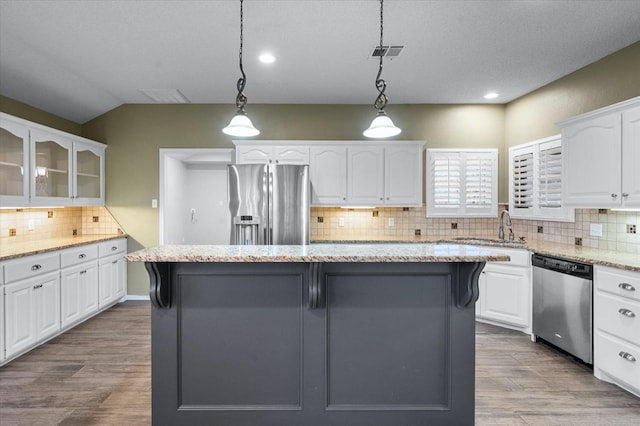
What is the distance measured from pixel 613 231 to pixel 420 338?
244 centimetres

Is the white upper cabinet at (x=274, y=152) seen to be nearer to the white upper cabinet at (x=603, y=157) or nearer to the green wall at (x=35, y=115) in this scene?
the green wall at (x=35, y=115)

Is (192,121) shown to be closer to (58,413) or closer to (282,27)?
(282,27)

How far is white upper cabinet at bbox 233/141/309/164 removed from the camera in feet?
14.2

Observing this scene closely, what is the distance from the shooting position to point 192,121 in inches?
185

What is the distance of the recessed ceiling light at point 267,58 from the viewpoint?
3.21 metres

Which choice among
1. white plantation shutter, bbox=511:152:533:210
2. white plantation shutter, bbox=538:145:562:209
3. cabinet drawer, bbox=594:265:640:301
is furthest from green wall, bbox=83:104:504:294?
cabinet drawer, bbox=594:265:640:301

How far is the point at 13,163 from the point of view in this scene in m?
3.20

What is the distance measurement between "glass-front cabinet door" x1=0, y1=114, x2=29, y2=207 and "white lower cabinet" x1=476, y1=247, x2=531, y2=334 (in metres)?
4.73

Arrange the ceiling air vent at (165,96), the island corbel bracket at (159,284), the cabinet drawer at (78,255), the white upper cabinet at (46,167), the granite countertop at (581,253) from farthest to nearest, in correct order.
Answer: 1. the ceiling air vent at (165,96)
2. the cabinet drawer at (78,255)
3. the white upper cabinet at (46,167)
4. the granite countertop at (581,253)
5. the island corbel bracket at (159,284)

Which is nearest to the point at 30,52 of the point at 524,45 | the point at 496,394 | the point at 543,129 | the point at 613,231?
the point at 524,45

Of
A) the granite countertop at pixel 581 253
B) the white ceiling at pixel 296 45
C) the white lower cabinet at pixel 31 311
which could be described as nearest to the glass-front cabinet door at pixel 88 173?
the white ceiling at pixel 296 45

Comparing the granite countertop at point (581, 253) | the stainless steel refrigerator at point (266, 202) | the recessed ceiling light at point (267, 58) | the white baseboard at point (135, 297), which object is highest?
the recessed ceiling light at point (267, 58)

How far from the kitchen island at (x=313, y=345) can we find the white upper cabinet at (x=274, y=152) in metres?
2.53

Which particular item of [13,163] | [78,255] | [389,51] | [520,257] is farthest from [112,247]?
[520,257]
